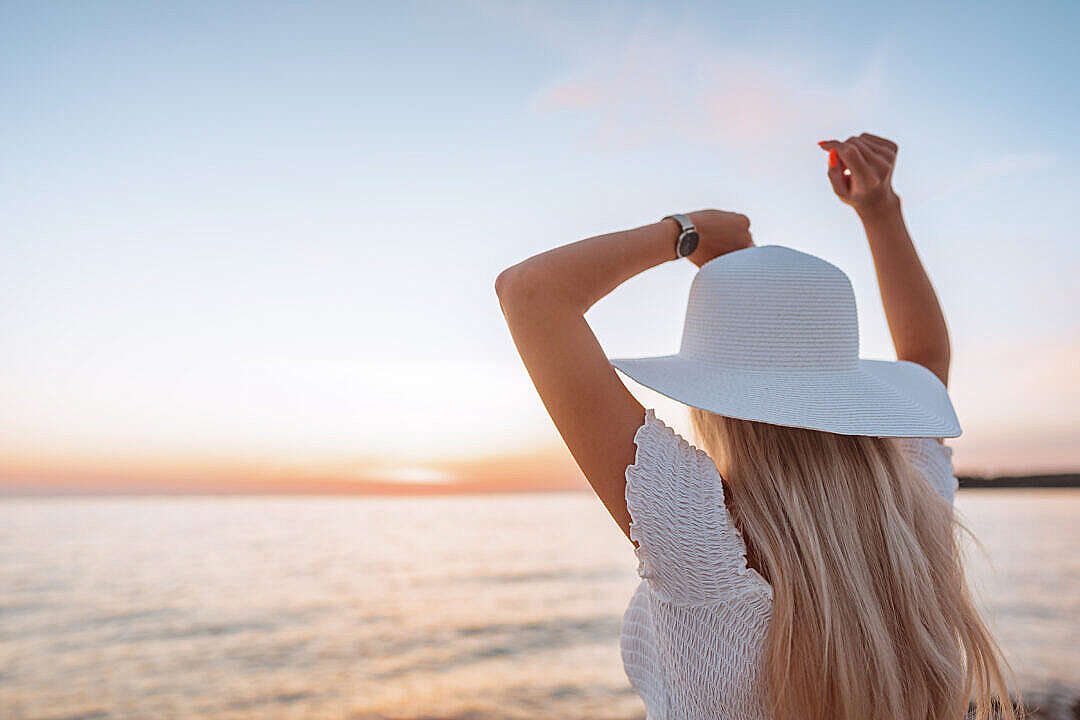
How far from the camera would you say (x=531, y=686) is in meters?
9.33

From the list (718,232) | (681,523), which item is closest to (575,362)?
(681,523)

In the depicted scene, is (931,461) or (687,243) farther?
(931,461)

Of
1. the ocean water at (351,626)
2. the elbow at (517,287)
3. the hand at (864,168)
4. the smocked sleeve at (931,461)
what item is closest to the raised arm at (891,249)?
the hand at (864,168)

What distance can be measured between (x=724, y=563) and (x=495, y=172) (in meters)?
7.75

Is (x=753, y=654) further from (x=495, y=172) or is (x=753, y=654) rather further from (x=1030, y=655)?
(x=1030, y=655)

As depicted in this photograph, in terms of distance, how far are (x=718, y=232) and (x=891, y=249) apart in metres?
0.61

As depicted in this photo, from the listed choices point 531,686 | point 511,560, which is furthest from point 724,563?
point 511,560

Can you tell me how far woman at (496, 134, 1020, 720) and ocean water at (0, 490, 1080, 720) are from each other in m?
4.86

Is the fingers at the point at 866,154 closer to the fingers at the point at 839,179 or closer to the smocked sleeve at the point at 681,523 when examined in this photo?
the fingers at the point at 839,179

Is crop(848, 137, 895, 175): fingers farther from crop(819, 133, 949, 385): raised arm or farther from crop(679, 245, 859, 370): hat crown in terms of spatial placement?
crop(679, 245, 859, 370): hat crown

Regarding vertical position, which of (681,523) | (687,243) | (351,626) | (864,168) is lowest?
(351,626)

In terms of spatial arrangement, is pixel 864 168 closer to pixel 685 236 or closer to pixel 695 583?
pixel 685 236

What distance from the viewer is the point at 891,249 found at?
1737 mm

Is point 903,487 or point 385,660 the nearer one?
point 903,487
